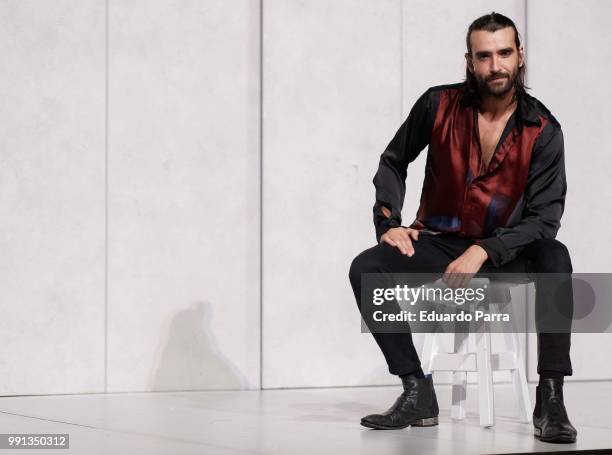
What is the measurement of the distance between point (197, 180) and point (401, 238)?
1704mm

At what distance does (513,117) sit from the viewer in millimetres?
3139

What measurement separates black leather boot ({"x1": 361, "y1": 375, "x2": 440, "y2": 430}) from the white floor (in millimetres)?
34

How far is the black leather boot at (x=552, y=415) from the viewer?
267 centimetres

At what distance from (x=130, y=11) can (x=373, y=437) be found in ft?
7.89

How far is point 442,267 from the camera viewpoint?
306 centimetres

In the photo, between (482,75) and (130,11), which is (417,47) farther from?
(482,75)

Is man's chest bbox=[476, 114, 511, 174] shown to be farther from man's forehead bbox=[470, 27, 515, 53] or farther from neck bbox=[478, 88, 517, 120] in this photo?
man's forehead bbox=[470, 27, 515, 53]

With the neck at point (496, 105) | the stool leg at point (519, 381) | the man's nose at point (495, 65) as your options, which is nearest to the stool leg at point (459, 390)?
the stool leg at point (519, 381)

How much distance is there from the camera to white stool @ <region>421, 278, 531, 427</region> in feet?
10.1

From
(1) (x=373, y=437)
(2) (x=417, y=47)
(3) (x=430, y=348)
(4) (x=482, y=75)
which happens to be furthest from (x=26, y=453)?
(2) (x=417, y=47)

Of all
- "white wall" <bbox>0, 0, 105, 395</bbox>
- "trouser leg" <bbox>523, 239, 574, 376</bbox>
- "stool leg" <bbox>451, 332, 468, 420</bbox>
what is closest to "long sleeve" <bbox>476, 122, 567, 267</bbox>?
"trouser leg" <bbox>523, 239, 574, 376</bbox>

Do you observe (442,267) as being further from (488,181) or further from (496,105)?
(496,105)

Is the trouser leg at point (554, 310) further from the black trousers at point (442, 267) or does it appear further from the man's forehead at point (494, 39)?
the man's forehead at point (494, 39)

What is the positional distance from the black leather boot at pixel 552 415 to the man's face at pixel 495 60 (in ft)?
3.01
